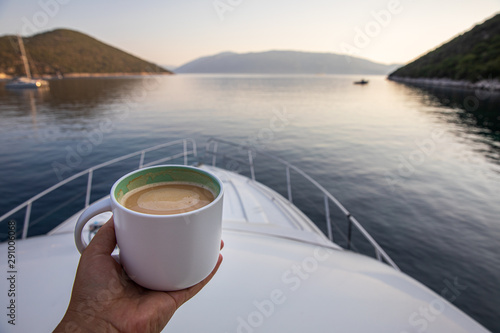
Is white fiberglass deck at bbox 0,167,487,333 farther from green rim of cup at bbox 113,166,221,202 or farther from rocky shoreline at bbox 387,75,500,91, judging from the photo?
rocky shoreline at bbox 387,75,500,91

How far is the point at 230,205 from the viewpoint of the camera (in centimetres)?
412

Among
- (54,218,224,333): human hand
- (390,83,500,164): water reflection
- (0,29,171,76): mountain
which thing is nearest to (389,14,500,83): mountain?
(390,83,500,164): water reflection

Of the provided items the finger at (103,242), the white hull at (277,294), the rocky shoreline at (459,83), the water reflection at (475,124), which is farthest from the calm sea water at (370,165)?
the rocky shoreline at (459,83)

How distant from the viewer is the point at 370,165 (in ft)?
45.5

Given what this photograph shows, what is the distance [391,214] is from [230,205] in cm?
797

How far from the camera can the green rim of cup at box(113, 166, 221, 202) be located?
3.41 feet

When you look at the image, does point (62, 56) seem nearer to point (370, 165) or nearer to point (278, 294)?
point (370, 165)

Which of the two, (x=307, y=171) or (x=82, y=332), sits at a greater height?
(x=82, y=332)

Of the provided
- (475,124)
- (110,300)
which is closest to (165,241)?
(110,300)

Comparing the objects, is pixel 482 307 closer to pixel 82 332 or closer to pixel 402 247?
pixel 402 247

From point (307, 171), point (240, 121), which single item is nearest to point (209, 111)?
point (240, 121)

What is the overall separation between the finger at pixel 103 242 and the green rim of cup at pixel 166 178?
201mm

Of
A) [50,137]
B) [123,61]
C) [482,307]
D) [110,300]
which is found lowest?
[482,307]

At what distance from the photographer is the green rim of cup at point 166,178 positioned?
1.04m
